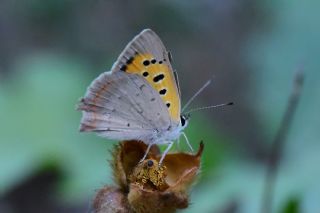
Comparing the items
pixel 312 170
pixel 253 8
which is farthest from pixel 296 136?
pixel 253 8

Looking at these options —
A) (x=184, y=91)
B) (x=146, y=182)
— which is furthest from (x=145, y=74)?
(x=184, y=91)

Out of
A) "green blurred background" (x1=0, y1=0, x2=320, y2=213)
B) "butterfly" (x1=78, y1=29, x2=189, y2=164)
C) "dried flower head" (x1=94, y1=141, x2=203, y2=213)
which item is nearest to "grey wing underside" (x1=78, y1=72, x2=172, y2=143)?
"butterfly" (x1=78, y1=29, x2=189, y2=164)

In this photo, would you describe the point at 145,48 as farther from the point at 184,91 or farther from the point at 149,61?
the point at 184,91

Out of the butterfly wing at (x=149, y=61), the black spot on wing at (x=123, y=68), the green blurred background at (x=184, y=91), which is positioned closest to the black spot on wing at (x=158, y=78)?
the butterfly wing at (x=149, y=61)

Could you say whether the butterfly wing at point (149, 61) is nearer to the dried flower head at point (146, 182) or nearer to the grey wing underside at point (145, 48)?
the grey wing underside at point (145, 48)

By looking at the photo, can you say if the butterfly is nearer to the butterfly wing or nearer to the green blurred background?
the butterfly wing

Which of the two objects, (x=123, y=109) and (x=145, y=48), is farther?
(x=123, y=109)

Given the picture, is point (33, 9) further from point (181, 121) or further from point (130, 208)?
point (130, 208)
